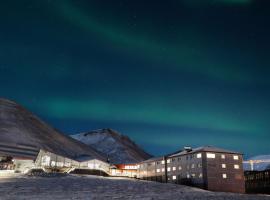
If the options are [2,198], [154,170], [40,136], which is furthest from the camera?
[40,136]

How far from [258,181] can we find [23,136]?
103 meters

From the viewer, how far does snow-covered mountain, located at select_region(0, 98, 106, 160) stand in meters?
124

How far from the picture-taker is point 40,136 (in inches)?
6944

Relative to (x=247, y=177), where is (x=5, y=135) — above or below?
above

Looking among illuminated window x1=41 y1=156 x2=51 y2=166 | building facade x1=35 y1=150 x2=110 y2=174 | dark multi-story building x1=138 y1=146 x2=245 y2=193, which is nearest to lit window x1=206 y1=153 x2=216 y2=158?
dark multi-story building x1=138 y1=146 x2=245 y2=193

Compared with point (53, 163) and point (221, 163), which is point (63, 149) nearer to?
point (53, 163)

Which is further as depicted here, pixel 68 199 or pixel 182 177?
pixel 182 177

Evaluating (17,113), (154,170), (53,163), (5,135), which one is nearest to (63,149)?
(17,113)

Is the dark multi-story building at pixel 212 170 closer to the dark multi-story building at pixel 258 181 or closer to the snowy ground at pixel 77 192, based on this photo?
the snowy ground at pixel 77 192

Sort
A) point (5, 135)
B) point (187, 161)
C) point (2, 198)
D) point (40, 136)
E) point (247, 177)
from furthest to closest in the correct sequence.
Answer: point (40, 136)
point (5, 135)
point (247, 177)
point (187, 161)
point (2, 198)

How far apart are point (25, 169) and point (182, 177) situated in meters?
38.3

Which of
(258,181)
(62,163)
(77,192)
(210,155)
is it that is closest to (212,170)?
(210,155)

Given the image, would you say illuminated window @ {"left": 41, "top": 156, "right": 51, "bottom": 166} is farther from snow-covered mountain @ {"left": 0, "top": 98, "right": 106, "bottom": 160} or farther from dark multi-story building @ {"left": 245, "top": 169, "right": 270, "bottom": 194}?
dark multi-story building @ {"left": 245, "top": 169, "right": 270, "bottom": 194}

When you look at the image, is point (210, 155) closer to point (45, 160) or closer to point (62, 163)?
point (62, 163)
